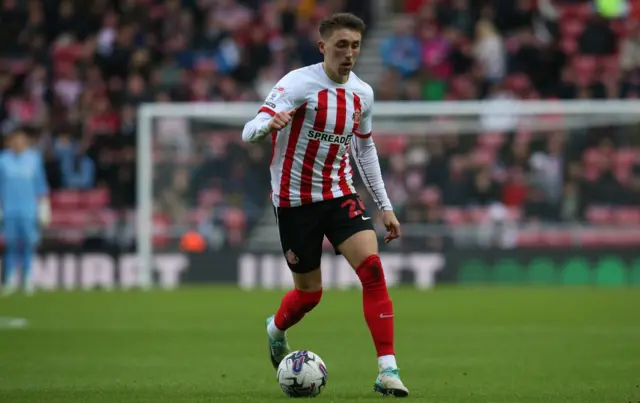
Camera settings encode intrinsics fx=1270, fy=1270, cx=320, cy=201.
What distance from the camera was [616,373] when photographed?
342 inches

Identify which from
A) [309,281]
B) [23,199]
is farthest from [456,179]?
[309,281]

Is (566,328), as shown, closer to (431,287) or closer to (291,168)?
(291,168)

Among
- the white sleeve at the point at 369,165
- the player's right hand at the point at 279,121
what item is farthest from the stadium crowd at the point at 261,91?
the player's right hand at the point at 279,121

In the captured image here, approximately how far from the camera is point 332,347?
11.0m

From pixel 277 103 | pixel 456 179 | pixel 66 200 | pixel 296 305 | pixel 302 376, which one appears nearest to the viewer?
pixel 302 376

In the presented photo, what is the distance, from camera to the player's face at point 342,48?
24.8 ft

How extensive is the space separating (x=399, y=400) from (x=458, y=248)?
12.9m

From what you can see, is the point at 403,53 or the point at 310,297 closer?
the point at 310,297

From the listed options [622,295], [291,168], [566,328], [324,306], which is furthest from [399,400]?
[622,295]

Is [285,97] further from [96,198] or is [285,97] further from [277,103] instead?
[96,198]

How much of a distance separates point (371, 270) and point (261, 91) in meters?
16.3

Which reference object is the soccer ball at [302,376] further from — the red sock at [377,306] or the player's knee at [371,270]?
the player's knee at [371,270]

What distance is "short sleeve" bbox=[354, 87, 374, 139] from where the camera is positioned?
788cm

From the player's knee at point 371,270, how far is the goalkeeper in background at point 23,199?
1200 centimetres
